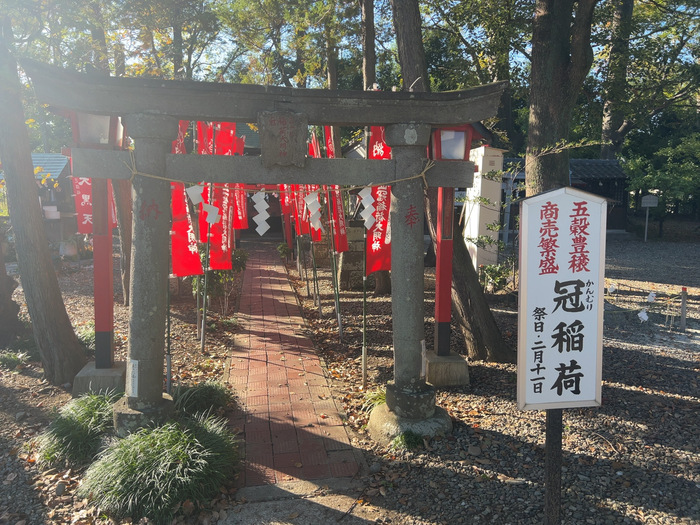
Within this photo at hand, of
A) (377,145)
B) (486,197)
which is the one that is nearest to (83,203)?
(377,145)

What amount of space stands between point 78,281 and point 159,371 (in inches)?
417

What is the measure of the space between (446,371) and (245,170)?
3.65m

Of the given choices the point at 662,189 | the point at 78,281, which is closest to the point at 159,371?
the point at 78,281

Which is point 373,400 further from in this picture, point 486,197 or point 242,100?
point 486,197

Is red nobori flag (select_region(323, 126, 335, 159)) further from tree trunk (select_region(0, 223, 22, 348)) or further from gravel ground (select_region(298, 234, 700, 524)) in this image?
tree trunk (select_region(0, 223, 22, 348))

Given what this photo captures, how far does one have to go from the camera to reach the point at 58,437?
4961mm

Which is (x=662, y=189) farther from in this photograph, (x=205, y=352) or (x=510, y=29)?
(x=205, y=352)

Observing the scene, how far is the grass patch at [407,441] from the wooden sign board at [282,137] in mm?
2951

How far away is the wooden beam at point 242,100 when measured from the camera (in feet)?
15.1

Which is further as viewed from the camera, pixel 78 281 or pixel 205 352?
pixel 78 281

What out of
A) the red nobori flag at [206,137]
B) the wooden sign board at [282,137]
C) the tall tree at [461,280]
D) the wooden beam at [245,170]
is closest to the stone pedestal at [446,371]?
the tall tree at [461,280]

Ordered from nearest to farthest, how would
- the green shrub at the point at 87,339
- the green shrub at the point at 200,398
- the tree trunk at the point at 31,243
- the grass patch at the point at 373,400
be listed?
the green shrub at the point at 200,398
the grass patch at the point at 373,400
the tree trunk at the point at 31,243
the green shrub at the point at 87,339

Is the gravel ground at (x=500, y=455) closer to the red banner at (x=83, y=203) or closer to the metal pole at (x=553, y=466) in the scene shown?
the metal pole at (x=553, y=466)

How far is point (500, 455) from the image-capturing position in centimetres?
495
